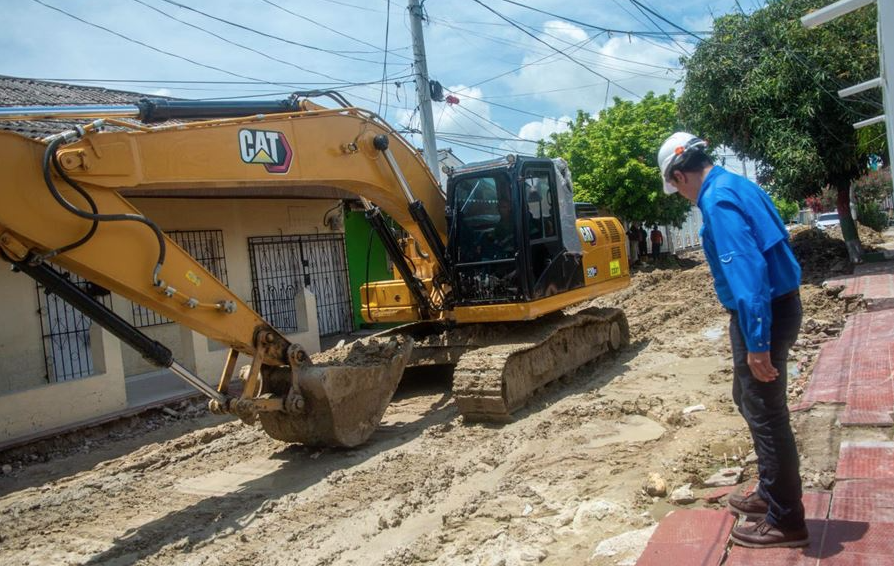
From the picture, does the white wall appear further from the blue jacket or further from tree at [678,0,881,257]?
tree at [678,0,881,257]

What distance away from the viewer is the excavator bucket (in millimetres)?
5684

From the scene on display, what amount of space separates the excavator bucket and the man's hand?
3546mm

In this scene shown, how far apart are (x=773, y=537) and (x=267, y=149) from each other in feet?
14.1

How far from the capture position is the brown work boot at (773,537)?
2.97 m

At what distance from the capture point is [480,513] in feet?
14.3

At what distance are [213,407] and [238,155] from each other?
1.90 meters

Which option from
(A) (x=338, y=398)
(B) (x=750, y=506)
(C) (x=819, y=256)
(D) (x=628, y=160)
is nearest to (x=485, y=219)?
(A) (x=338, y=398)

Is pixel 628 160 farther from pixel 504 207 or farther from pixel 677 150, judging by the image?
pixel 677 150

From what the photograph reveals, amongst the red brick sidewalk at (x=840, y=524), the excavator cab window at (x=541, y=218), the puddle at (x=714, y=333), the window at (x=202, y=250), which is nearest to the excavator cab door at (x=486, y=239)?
the excavator cab window at (x=541, y=218)

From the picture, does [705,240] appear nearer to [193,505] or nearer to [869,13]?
[193,505]

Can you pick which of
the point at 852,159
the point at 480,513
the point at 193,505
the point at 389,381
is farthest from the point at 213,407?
the point at 852,159

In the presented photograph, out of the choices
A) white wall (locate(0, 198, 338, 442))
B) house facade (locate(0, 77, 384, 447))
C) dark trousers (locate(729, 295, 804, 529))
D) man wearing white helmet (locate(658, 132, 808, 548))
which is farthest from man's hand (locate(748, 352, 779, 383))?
white wall (locate(0, 198, 338, 442))

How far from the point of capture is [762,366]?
9.45 ft

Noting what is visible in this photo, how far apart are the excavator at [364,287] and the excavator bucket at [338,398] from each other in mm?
17
